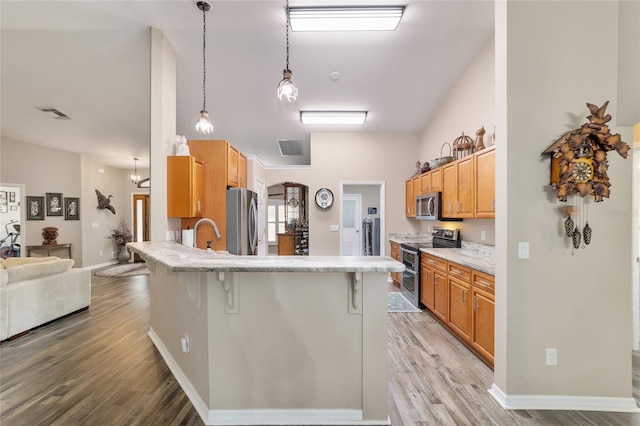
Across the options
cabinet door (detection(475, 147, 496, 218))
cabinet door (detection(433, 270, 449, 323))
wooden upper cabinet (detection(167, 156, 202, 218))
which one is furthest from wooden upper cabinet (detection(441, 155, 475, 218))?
wooden upper cabinet (detection(167, 156, 202, 218))

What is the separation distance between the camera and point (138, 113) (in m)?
4.70

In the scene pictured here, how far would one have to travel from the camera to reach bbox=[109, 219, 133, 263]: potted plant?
7695mm

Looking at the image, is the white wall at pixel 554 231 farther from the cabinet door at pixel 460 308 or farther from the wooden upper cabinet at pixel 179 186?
the wooden upper cabinet at pixel 179 186

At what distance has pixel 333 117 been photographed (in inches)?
195

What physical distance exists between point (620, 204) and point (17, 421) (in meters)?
4.36

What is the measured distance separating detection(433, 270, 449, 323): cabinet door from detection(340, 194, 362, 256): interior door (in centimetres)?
508

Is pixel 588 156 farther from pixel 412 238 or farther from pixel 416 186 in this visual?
pixel 412 238

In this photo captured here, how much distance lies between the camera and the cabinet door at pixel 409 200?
207 inches

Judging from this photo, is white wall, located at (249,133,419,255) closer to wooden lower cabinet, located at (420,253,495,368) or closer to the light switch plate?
wooden lower cabinet, located at (420,253,495,368)

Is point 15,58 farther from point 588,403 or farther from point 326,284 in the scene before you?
point 588,403

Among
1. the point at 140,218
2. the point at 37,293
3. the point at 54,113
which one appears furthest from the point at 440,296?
the point at 140,218

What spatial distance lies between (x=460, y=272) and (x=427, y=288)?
902 mm

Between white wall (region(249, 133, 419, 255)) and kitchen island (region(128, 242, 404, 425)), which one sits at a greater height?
white wall (region(249, 133, 419, 255))

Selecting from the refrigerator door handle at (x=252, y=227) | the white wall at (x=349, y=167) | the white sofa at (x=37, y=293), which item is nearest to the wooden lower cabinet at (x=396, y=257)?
the white wall at (x=349, y=167)
